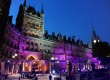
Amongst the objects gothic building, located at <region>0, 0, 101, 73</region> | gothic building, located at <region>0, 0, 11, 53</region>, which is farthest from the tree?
gothic building, located at <region>0, 0, 11, 53</region>

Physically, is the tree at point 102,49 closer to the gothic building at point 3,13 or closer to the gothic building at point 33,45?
the gothic building at point 33,45

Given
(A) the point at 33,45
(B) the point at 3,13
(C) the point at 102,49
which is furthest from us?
(A) the point at 33,45

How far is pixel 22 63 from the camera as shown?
5191cm

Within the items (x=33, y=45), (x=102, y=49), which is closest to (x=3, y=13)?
(x=102, y=49)

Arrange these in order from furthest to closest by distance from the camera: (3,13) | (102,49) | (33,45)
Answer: (33,45) < (102,49) < (3,13)

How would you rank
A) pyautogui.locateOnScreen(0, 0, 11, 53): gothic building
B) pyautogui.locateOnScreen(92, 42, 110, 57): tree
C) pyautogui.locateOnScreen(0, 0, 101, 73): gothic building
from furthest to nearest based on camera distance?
pyautogui.locateOnScreen(0, 0, 101, 73): gothic building → pyautogui.locateOnScreen(92, 42, 110, 57): tree → pyautogui.locateOnScreen(0, 0, 11, 53): gothic building

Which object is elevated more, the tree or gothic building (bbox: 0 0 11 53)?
the tree

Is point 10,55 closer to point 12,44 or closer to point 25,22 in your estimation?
point 12,44

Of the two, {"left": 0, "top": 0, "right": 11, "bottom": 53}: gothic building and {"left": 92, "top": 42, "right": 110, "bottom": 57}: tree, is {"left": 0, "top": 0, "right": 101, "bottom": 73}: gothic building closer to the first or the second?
{"left": 92, "top": 42, "right": 110, "bottom": 57}: tree

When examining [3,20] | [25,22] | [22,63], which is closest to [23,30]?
[25,22]

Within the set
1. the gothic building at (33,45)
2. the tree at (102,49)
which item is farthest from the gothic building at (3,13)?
the tree at (102,49)

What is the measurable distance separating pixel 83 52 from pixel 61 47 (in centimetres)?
1845

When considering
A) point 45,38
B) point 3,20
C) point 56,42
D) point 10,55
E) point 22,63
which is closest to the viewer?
point 3,20

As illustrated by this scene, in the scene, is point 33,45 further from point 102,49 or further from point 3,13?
point 3,13
